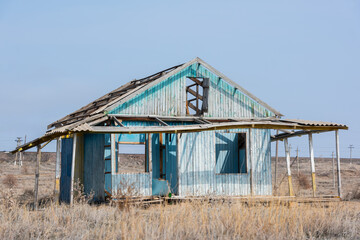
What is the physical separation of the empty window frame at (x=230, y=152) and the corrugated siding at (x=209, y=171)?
700mm

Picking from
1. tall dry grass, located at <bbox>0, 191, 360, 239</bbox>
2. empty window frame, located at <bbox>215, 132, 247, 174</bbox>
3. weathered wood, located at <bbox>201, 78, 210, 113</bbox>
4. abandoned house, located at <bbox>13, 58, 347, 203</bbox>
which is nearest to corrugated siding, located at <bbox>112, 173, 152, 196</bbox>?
abandoned house, located at <bbox>13, 58, 347, 203</bbox>

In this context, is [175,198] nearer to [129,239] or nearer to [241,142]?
[241,142]

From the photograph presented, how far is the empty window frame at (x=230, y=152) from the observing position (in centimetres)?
1883

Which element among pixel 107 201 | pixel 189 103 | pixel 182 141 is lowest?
pixel 107 201

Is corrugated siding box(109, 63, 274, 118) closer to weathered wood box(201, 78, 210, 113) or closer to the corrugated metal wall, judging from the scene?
the corrugated metal wall

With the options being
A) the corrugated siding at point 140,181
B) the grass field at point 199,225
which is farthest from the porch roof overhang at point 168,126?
the grass field at point 199,225

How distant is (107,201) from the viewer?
52.0 ft

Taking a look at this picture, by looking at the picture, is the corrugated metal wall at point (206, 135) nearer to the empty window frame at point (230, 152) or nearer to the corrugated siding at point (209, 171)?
the corrugated siding at point (209, 171)

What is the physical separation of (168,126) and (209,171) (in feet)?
13.7

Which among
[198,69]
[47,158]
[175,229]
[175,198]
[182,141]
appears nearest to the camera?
[175,229]

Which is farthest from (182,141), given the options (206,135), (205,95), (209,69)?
Answer: (209,69)

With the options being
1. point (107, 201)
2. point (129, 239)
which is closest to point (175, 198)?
point (107, 201)

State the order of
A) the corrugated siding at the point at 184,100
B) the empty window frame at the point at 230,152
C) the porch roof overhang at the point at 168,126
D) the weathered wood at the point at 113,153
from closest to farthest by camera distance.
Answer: the porch roof overhang at the point at 168,126 < the weathered wood at the point at 113,153 < the corrugated siding at the point at 184,100 < the empty window frame at the point at 230,152

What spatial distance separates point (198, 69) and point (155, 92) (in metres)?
2.28
